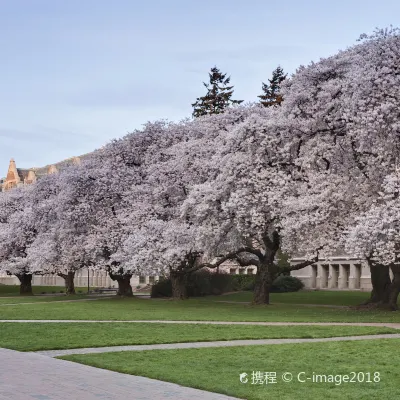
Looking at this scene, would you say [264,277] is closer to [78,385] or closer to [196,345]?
[196,345]

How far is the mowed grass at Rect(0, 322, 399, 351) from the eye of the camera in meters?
21.2

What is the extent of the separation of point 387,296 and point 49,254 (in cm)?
2753

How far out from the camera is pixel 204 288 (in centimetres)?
6581

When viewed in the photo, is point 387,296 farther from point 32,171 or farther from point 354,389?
point 32,171

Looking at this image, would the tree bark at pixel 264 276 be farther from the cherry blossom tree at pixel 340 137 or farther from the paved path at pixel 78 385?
the paved path at pixel 78 385

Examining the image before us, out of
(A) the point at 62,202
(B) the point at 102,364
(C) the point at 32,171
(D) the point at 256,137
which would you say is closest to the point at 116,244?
(A) the point at 62,202

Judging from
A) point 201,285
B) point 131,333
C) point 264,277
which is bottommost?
point 131,333

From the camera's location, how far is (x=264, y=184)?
39906mm

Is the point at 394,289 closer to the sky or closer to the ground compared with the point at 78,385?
→ closer to the sky

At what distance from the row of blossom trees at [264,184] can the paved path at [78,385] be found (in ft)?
62.9

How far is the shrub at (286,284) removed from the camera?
72.2m

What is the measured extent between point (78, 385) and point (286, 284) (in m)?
61.1

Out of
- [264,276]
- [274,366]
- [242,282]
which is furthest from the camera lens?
[242,282]

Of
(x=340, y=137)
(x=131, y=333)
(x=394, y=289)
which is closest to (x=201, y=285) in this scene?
(x=394, y=289)
